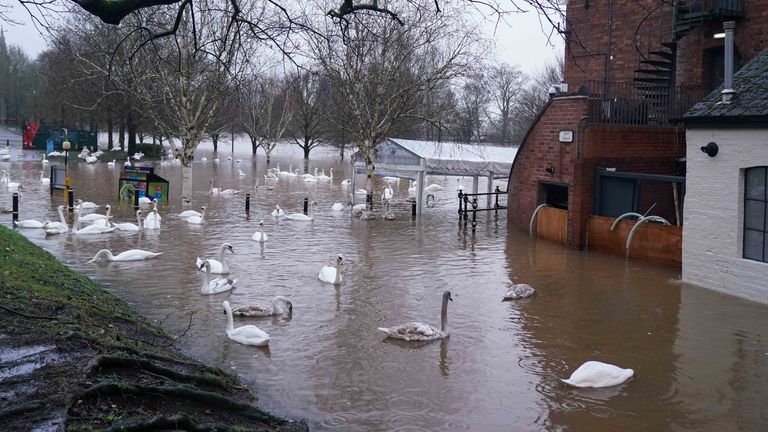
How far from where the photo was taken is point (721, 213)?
1588 centimetres

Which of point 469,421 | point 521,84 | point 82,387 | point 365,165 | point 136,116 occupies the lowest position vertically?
point 469,421

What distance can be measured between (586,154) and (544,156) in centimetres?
205

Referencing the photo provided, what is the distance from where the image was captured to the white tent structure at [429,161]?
2958 centimetres

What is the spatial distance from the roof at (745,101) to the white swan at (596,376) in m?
7.71

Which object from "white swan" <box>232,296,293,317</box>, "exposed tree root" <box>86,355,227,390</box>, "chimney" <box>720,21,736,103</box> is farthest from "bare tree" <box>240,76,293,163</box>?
"exposed tree root" <box>86,355,227,390</box>

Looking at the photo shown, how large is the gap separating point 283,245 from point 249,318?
8591 mm

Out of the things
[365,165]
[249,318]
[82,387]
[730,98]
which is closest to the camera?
[82,387]

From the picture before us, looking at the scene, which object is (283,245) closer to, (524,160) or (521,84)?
(524,160)

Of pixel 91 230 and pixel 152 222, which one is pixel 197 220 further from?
pixel 91 230

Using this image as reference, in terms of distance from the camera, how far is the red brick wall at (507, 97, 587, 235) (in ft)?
70.8

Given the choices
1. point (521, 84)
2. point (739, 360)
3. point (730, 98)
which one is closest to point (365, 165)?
point (730, 98)

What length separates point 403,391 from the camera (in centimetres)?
966


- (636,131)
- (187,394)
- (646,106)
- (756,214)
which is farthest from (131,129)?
(187,394)

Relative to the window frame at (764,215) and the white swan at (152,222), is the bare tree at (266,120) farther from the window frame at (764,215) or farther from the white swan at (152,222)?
the window frame at (764,215)
